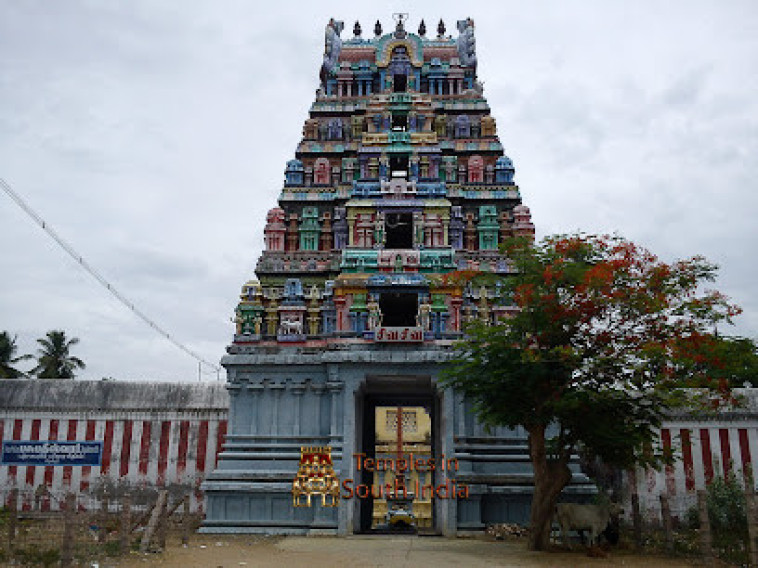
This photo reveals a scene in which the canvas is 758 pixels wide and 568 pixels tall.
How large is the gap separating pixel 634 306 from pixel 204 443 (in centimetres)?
1683

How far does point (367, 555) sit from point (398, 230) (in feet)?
42.9

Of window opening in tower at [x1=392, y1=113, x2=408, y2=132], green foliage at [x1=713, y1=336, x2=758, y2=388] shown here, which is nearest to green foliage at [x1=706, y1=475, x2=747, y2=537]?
green foliage at [x1=713, y1=336, x2=758, y2=388]

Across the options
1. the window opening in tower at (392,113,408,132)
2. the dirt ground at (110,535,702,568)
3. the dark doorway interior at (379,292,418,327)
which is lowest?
the dirt ground at (110,535,702,568)

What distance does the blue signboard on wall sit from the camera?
82.2 feet

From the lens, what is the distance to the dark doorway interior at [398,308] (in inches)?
914

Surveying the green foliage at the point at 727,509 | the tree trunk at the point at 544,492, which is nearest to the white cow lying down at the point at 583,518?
the tree trunk at the point at 544,492

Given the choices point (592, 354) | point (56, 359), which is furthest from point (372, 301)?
point (56, 359)

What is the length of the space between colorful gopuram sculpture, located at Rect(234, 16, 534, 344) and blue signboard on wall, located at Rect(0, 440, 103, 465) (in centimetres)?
820

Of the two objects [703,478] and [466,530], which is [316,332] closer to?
[466,530]

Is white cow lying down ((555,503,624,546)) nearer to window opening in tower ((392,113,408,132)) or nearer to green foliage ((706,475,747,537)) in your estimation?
green foliage ((706,475,747,537))

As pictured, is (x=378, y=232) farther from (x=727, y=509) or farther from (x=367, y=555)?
(x=727, y=509)

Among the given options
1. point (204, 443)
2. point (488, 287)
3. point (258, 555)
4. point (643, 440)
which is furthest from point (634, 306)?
point (204, 443)

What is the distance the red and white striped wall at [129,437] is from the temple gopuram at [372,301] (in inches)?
175

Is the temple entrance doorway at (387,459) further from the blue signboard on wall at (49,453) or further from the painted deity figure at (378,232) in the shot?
the blue signboard on wall at (49,453)
